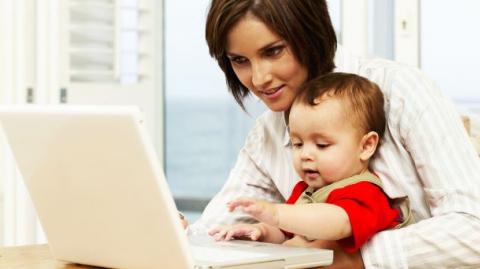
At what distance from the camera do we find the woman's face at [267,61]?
1.31 metres

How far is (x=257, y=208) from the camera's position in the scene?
102cm

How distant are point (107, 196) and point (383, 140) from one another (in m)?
0.46

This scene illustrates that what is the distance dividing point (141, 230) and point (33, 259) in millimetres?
296

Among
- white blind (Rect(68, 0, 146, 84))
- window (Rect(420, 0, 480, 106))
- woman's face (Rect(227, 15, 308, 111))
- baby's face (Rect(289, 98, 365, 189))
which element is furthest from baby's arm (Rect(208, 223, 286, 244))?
white blind (Rect(68, 0, 146, 84))

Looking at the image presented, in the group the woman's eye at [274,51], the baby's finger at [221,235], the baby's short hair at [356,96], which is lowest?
the baby's finger at [221,235]

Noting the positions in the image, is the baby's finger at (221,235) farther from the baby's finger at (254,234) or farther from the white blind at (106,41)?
the white blind at (106,41)

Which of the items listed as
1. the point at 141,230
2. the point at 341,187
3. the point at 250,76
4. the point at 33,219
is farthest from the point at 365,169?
the point at 33,219

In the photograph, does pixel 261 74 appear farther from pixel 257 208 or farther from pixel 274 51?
pixel 257 208

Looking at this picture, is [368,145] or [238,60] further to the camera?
[238,60]

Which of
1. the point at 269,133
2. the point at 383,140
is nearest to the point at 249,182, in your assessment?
the point at 269,133

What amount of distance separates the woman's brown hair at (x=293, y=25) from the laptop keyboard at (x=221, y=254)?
1.35 ft

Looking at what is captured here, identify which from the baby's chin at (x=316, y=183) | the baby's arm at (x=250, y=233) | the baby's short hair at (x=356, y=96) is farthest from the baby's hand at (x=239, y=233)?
the baby's short hair at (x=356, y=96)

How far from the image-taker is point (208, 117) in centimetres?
488

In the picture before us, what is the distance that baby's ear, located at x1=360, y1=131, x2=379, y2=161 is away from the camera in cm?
121
